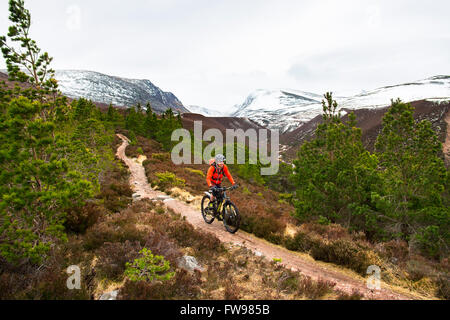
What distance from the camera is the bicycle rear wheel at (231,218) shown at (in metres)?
8.00

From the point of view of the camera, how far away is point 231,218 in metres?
8.27

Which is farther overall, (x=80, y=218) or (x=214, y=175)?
(x=214, y=175)

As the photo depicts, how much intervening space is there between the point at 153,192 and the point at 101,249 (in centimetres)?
1023

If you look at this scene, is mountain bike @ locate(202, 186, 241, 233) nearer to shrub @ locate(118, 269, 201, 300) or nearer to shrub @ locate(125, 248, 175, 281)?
shrub @ locate(118, 269, 201, 300)

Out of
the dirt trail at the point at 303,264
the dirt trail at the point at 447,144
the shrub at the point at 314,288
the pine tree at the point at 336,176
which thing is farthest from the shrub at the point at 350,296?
the dirt trail at the point at 447,144

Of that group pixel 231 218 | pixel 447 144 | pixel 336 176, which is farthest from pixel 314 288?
pixel 447 144

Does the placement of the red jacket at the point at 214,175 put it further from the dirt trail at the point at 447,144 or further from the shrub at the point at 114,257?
the dirt trail at the point at 447,144

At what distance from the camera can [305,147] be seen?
13.5 metres

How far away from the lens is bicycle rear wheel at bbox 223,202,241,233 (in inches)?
315

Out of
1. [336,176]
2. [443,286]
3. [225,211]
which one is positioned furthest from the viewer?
[336,176]

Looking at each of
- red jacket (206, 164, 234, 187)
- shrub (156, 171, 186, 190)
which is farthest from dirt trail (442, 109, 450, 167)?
red jacket (206, 164, 234, 187)

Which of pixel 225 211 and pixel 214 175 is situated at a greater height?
pixel 214 175

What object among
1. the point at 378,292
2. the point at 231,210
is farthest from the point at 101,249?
the point at 378,292

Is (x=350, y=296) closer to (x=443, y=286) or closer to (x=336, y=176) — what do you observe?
(x=443, y=286)
